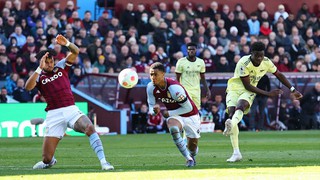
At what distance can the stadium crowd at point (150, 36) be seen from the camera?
33.9m

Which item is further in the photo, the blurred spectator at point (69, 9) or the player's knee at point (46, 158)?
the blurred spectator at point (69, 9)

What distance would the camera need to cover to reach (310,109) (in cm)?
3622

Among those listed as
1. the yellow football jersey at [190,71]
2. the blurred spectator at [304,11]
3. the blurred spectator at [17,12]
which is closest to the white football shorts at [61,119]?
the yellow football jersey at [190,71]

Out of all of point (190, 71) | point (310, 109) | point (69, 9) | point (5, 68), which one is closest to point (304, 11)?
point (310, 109)

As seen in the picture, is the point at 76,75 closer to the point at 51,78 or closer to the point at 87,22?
the point at 87,22

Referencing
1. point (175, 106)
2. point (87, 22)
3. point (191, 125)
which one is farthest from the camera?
point (87, 22)

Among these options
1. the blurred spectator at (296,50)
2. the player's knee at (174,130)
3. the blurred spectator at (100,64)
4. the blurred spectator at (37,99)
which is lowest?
the blurred spectator at (37,99)

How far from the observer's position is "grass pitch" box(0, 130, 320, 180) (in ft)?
47.5

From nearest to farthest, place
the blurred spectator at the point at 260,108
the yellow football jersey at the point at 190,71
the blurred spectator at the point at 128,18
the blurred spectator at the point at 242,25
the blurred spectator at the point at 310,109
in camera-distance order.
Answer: the yellow football jersey at the point at 190,71
the blurred spectator at the point at 260,108
the blurred spectator at the point at 310,109
the blurred spectator at the point at 128,18
the blurred spectator at the point at 242,25

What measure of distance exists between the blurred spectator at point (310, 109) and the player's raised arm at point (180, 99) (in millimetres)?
19665

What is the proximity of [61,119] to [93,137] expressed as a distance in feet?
3.07

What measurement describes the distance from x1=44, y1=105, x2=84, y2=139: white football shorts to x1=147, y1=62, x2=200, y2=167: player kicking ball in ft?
4.30

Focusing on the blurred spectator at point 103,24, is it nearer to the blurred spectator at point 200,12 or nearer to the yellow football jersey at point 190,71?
the blurred spectator at point 200,12

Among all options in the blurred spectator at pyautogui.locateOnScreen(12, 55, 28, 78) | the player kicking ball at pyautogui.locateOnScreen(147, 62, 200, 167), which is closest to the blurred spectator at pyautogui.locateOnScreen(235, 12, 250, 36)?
the blurred spectator at pyautogui.locateOnScreen(12, 55, 28, 78)
